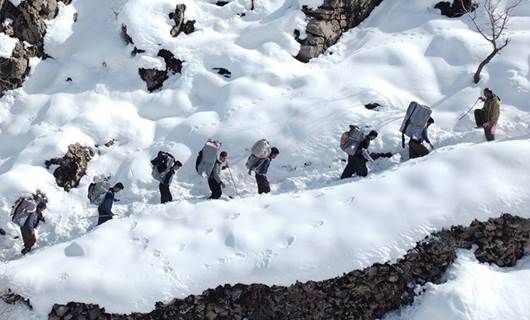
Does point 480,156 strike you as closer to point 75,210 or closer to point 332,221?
point 332,221

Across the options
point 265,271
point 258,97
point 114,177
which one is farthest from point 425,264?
point 114,177

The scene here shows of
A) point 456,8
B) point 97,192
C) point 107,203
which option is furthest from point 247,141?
point 456,8

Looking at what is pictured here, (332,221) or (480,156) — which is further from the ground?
(480,156)

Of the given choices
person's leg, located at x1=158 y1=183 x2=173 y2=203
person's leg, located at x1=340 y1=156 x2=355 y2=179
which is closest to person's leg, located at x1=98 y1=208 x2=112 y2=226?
person's leg, located at x1=158 y1=183 x2=173 y2=203

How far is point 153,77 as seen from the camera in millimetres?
16156

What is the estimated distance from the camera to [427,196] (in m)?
10.8

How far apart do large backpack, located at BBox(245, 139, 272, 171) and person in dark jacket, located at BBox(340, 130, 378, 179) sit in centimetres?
183

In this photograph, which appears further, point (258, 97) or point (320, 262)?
point (258, 97)

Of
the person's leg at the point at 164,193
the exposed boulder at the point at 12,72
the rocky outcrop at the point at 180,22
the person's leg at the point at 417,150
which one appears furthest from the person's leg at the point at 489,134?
the exposed boulder at the point at 12,72

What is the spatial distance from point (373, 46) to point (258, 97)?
379 centimetres

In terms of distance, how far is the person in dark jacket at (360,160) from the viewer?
12.0 meters

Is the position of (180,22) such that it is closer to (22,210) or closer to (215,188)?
(215,188)

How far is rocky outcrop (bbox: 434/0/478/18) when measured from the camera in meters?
16.1

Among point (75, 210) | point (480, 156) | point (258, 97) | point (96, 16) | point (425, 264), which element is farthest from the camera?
point (96, 16)
